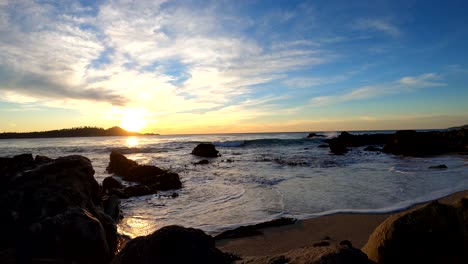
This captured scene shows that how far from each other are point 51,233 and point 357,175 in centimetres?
1220

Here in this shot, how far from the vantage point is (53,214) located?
16.8 feet

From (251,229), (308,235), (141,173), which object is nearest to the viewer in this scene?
(308,235)

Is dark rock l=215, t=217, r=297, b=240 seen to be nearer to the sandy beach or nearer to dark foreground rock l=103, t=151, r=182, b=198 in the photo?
the sandy beach

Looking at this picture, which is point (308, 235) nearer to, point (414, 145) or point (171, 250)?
point (171, 250)

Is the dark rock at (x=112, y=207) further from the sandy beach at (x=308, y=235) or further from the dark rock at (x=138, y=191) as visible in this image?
the sandy beach at (x=308, y=235)

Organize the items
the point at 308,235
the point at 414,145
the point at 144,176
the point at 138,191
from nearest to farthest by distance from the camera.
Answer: the point at 308,235 → the point at 138,191 → the point at 144,176 → the point at 414,145

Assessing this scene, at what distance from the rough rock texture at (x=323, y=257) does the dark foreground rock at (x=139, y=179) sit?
831 centimetres

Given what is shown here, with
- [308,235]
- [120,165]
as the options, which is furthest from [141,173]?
[308,235]

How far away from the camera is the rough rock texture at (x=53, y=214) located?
4059 mm

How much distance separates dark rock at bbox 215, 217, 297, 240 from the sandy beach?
12 centimetres

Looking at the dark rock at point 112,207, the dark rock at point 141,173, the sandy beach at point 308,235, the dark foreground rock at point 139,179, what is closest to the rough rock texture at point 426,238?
the sandy beach at point 308,235

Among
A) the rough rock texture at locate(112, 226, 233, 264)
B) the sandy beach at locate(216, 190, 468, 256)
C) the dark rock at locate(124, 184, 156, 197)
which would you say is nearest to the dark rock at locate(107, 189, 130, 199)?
the dark rock at locate(124, 184, 156, 197)

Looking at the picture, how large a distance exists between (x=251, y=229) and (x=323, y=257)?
3565 mm

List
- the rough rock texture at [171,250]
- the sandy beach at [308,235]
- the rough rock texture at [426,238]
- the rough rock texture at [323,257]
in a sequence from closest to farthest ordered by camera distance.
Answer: the rough rock texture at [323,257], the rough rock texture at [171,250], the rough rock texture at [426,238], the sandy beach at [308,235]
